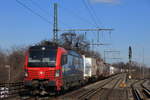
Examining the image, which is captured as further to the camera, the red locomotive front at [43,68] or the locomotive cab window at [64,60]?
the locomotive cab window at [64,60]

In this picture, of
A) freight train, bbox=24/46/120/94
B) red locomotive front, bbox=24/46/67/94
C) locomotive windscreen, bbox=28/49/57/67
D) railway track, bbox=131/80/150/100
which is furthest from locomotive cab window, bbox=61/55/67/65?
railway track, bbox=131/80/150/100

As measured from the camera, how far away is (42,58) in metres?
21.6

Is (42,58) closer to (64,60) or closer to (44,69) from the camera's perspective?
(44,69)

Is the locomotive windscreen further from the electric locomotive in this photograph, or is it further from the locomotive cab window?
the locomotive cab window

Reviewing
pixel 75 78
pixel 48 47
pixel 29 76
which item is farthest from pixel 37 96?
pixel 75 78

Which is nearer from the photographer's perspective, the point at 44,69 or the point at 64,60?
the point at 44,69

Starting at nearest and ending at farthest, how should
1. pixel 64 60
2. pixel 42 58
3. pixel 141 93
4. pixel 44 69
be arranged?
pixel 44 69
pixel 42 58
pixel 64 60
pixel 141 93

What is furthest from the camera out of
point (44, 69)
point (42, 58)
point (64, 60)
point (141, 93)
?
point (141, 93)

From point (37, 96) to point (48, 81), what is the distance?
164 centimetres

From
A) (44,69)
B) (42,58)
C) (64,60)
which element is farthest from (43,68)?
(64,60)

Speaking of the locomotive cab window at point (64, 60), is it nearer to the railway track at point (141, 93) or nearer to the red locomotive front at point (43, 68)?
the red locomotive front at point (43, 68)

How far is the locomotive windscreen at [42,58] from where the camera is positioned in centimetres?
2141

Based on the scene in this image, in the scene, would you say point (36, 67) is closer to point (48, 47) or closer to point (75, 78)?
point (48, 47)

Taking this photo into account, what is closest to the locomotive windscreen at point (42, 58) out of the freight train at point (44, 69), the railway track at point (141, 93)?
the freight train at point (44, 69)
